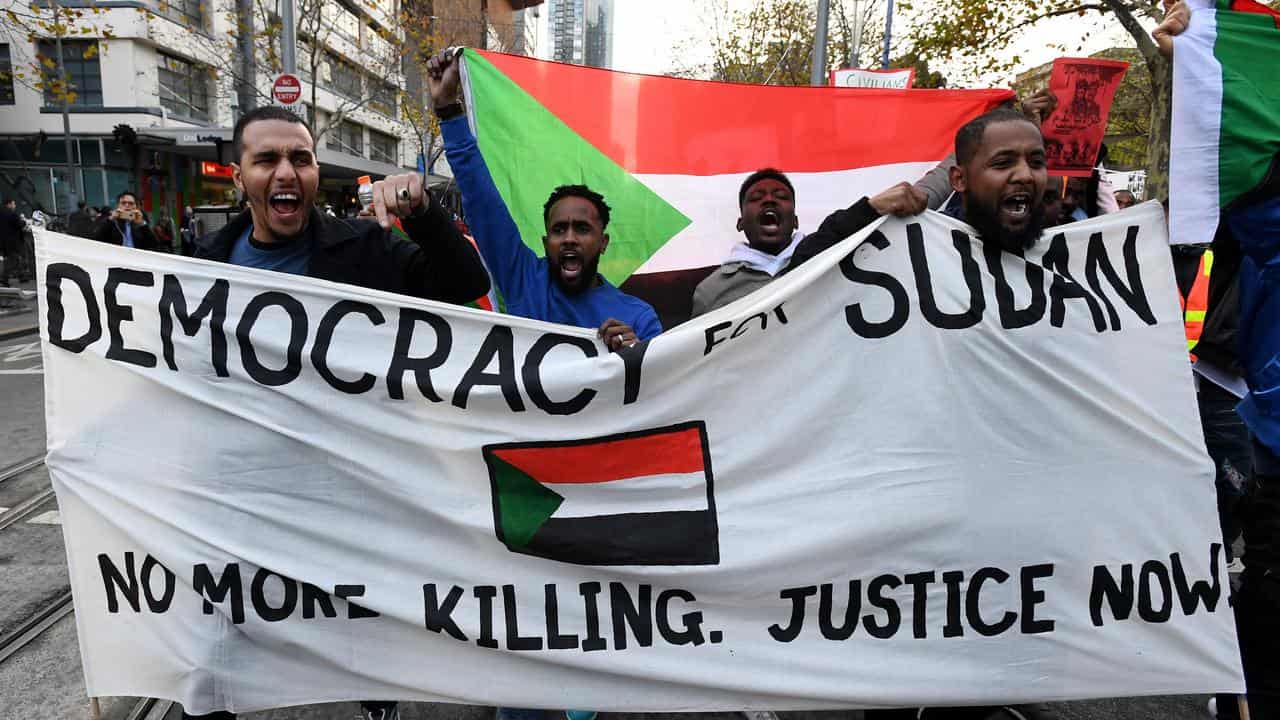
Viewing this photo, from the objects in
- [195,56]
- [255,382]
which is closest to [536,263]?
[255,382]

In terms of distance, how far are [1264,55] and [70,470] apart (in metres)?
3.67

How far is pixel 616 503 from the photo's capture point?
226 centimetres

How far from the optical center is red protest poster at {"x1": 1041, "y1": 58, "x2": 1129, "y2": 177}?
162 inches

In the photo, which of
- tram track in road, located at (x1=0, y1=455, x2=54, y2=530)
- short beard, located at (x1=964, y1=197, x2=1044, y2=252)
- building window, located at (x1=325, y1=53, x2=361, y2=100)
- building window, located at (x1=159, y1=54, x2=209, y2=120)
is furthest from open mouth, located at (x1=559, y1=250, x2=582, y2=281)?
building window, located at (x1=325, y1=53, x2=361, y2=100)

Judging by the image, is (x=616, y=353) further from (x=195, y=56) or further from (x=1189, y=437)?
(x=195, y=56)

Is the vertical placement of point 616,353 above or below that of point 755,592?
above

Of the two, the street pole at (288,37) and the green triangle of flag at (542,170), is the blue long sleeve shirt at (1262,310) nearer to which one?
the green triangle of flag at (542,170)

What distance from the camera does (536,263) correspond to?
295 cm

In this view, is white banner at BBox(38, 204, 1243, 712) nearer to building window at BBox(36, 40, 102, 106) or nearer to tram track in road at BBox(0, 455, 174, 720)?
→ tram track in road at BBox(0, 455, 174, 720)

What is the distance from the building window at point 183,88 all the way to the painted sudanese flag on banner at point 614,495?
26753 millimetres

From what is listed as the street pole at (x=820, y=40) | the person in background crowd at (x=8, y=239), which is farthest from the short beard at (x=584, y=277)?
the person in background crowd at (x=8, y=239)

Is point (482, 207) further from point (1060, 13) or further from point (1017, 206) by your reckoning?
point (1060, 13)

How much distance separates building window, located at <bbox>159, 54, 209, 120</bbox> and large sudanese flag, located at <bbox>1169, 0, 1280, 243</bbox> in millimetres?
27447

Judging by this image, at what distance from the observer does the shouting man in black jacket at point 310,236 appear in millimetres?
2385
